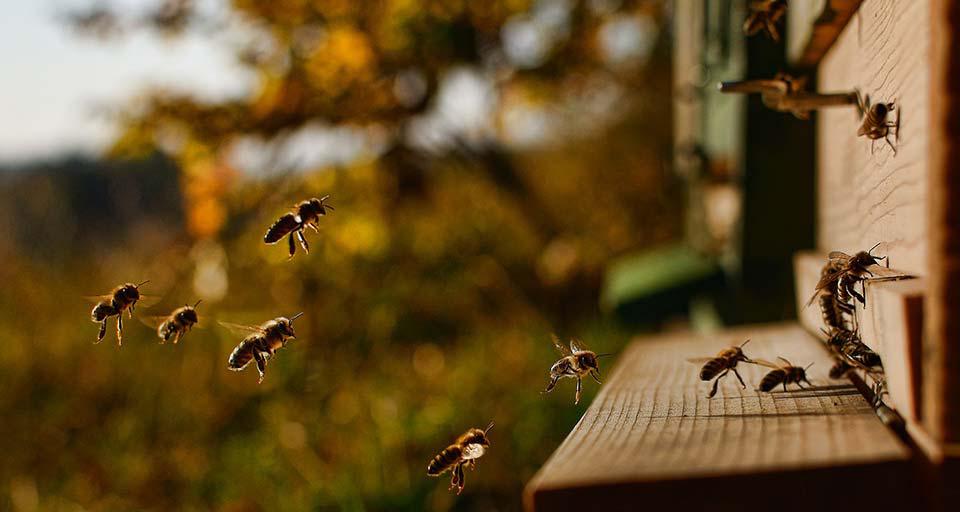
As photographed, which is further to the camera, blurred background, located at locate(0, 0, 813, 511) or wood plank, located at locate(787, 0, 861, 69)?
blurred background, located at locate(0, 0, 813, 511)

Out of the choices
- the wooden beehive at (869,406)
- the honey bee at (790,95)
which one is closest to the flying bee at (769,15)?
the honey bee at (790,95)

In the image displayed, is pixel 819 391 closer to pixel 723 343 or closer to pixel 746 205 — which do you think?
pixel 723 343

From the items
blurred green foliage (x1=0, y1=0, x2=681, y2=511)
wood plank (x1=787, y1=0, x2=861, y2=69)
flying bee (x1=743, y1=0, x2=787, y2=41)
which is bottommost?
blurred green foliage (x1=0, y1=0, x2=681, y2=511)

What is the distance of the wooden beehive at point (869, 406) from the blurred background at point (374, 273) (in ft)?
7.28

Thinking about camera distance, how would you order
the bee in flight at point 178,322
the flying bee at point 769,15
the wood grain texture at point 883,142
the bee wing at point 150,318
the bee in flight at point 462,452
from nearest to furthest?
the wood grain texture at point 883,142 → the bee in flight at point 462,452 → the bee wing at point 150,318 → the flying bee at point 769,15 → the bee in flight at point 178,322

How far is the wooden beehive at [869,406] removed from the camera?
0.88 metres

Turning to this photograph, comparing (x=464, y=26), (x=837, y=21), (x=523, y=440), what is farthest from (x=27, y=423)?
(x=837, y=21)

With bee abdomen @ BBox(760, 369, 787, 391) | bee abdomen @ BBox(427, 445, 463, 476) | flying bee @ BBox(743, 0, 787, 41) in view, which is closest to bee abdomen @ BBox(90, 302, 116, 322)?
bee abdomen @ BBox(427, 445, 463, 476)

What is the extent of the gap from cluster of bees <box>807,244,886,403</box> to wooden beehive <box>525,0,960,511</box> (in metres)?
0.03

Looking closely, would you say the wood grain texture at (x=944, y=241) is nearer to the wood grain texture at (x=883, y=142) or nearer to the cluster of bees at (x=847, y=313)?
the wood grain texture at (x=883, y=142)

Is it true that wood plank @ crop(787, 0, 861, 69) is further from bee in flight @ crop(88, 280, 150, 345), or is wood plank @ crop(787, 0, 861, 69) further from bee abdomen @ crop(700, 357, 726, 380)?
bee in flight @ crop(88, 280, 150, 345)

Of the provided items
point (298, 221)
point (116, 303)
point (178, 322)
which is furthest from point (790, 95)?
point (116, 303)

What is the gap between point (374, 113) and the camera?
239 inches

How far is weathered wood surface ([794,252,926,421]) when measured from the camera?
976 mm
